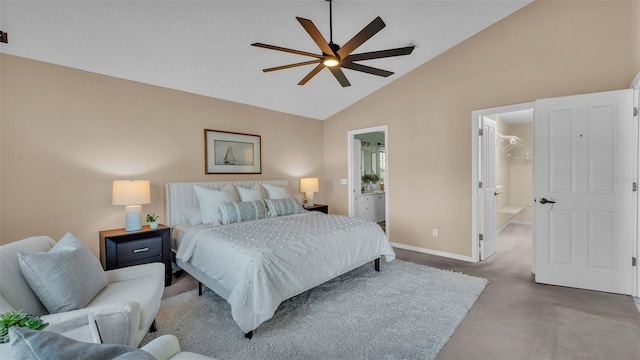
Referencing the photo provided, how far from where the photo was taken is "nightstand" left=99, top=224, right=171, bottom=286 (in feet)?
9.30

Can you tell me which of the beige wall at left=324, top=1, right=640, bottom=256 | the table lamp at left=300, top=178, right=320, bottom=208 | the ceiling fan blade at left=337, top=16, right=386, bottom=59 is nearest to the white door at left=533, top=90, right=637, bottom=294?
the beige wall at left=324, top=1, right=640, bottom=256

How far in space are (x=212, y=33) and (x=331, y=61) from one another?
1.39m

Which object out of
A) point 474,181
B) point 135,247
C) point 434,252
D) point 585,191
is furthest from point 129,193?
point 585,191

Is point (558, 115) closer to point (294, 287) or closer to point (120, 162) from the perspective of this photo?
point (294, 287)

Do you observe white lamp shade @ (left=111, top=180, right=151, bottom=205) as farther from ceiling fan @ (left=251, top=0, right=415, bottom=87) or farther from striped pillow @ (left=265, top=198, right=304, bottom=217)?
ceiling fan @ (left=251, top=0, right=415, bottom=87)

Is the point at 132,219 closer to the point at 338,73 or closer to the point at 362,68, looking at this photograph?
the point at 338,73

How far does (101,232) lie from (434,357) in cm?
355

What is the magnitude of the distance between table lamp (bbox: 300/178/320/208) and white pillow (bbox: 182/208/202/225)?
1919mm

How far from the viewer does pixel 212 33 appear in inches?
113

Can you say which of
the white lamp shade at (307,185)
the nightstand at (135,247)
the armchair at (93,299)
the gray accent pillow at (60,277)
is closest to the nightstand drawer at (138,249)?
the nightstand at (135,247)

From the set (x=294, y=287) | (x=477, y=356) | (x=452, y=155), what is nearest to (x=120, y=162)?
(x=294, y=287)

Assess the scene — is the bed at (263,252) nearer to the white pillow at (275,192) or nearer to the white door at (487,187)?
the white pillow at (275,192)

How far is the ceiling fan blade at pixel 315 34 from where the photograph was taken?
1953 mm

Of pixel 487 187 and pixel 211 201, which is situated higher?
pixel 487 187
